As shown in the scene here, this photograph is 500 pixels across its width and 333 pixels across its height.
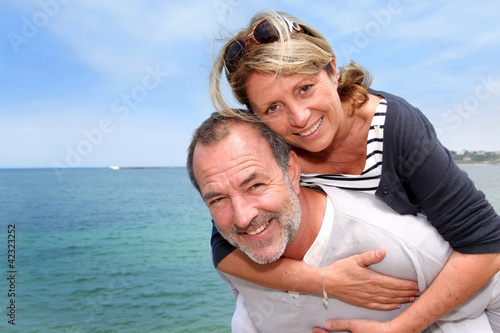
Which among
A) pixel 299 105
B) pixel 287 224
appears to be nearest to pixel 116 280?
pixel 287 224

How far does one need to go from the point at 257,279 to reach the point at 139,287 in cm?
1156

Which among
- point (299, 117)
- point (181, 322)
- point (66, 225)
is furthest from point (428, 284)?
point (66, 225)

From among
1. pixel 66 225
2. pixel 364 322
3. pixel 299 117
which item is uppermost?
pixel 299 117

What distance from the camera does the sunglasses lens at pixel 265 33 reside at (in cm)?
255

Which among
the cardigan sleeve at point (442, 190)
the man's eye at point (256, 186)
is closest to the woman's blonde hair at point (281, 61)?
the man's eye at point (256, 186)

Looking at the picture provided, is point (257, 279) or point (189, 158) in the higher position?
point (189, 158)

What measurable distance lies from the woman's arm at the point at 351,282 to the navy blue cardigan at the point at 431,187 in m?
0.38

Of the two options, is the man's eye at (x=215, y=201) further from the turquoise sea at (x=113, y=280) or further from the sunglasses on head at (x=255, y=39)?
the turquoise sea at (x=113, y=280)

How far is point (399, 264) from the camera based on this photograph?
246cm

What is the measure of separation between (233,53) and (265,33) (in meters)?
0.26

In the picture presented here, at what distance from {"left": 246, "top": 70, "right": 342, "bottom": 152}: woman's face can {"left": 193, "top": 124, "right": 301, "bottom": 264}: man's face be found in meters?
0.19

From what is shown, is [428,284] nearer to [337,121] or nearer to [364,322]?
[364,322]

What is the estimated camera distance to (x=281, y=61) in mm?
2422

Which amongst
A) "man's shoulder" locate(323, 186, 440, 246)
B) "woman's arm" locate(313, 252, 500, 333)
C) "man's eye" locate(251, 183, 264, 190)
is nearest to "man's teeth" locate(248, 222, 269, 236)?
"man's eye" locate(251, 183, 264, 190)
